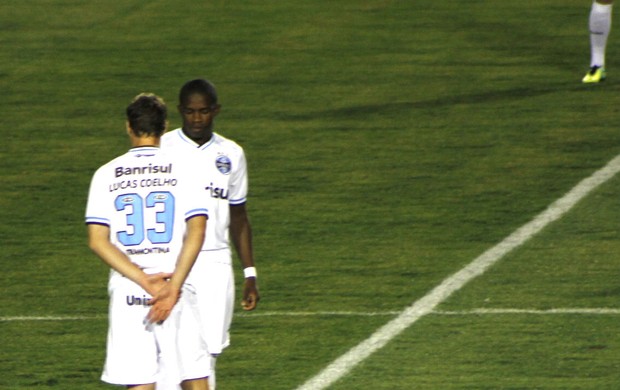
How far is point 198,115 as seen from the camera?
6.70 metres

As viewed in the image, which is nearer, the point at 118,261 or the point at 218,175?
the point at 118,261

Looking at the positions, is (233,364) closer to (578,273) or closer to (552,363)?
(552,363)

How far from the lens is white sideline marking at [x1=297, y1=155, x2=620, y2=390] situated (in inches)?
308

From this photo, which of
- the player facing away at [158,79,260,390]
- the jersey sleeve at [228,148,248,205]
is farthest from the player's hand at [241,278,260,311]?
the jersey sleeve at [228,148,248,205]

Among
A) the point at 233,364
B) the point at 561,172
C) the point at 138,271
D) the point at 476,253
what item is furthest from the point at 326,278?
the point at 138,271

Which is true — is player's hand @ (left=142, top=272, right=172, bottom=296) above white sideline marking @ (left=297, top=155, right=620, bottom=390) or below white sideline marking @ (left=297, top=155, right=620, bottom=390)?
above

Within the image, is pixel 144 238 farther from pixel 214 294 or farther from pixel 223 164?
pixel 223 164

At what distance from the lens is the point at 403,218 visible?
36.7 feet

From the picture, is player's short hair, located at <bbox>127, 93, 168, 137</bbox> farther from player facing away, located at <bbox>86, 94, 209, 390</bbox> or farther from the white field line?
the white field line

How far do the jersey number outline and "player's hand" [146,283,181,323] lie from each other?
192 mm

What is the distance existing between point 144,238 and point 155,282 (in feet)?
0.58

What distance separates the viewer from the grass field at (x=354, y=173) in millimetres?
8242

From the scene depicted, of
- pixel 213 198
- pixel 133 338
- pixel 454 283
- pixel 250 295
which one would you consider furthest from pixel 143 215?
pixel 454 283

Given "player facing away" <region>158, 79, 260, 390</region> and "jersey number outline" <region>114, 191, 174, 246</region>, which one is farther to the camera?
"player facing away" <region>158, 79, 260, 390</region>
